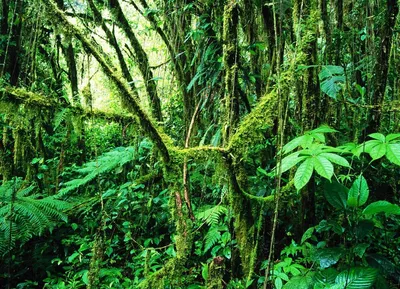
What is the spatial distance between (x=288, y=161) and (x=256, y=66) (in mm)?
1332

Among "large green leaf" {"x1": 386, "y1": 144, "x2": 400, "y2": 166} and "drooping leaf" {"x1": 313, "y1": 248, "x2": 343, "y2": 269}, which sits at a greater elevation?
"large green leaf" {"x1": 386, "y1": 144, "x2": 400, "y2": 166}

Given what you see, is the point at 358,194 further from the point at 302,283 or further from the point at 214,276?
the point at 214,276

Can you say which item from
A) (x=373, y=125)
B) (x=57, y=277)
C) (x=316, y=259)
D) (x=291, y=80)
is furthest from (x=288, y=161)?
(x=57, y=277)

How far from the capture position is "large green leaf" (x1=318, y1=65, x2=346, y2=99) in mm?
1590

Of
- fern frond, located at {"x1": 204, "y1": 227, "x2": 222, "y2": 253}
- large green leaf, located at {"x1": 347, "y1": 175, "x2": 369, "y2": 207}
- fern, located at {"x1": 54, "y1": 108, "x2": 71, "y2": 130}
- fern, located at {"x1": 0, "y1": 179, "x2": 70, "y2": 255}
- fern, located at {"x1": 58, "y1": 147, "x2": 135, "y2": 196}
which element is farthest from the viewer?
fern, located at {"x1": 58, "y1": 147, "x2": 135, "y2": 196}

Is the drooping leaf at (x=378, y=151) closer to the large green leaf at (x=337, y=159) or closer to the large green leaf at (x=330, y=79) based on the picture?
the large green leaf at (x=337, y=159)

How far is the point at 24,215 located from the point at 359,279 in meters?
2.12

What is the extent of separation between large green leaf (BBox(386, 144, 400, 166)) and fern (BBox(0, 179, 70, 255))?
209 centimetres

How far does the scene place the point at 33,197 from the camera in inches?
102

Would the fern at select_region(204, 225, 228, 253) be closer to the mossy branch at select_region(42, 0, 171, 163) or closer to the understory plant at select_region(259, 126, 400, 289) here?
the understory plant at select_region(259, 126, 400, 289)

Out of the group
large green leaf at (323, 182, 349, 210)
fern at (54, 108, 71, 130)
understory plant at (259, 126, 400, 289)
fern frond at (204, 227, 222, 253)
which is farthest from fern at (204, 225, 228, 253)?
fern at (54, 108, 71, 130)

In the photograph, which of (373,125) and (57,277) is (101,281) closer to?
(57,277)

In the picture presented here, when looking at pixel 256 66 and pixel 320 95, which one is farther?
pixel 256 66

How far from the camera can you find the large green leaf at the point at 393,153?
1271 millimetres
